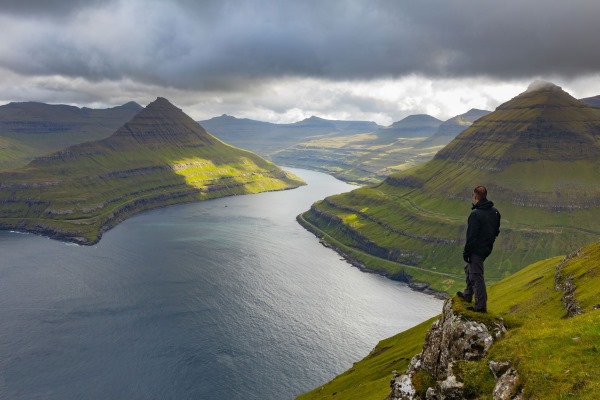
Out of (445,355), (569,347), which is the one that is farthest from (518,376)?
(445,355)

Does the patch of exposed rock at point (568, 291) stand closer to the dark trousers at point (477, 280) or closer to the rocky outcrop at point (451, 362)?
the rocky outcrop at point (451, 362)

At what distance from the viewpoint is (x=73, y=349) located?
551ft

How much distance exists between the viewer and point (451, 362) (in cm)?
3350

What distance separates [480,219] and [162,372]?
488 ft

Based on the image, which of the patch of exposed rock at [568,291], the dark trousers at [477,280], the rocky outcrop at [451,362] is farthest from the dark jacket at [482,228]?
the patch of exposed rock at [568,291]

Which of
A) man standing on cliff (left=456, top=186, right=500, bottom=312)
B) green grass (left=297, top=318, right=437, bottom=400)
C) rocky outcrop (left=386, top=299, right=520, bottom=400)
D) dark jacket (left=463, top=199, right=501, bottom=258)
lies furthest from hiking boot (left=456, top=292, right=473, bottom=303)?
green grass (left=297, top=318, right=437, bottom=400)

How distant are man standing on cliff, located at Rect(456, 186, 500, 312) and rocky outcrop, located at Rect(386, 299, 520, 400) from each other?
7.46 feet

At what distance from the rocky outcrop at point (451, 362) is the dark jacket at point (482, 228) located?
5976 millimetres

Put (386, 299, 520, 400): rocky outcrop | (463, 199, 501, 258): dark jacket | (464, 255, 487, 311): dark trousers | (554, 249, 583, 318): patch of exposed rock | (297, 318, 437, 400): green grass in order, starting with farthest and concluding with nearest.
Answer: (297, 318, 437, 400): green grass → (554, 249, 583, 318): patch of exposed rock → (464, 255, 487, 311): dark trousers → (463, 199, 501, 258): dark jacket → (386, 299, 520, 400): rocky outcrop

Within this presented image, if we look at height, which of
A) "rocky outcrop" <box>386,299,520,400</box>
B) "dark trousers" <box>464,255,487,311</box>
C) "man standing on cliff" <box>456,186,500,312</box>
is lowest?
"rocky outcrop" <box>386,299,520,400</box>

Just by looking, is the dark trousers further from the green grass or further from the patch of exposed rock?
the green grass

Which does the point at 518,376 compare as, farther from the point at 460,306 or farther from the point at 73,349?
the point at 73,349

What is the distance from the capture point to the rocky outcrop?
30.0 meters

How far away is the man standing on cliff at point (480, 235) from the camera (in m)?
33.7
